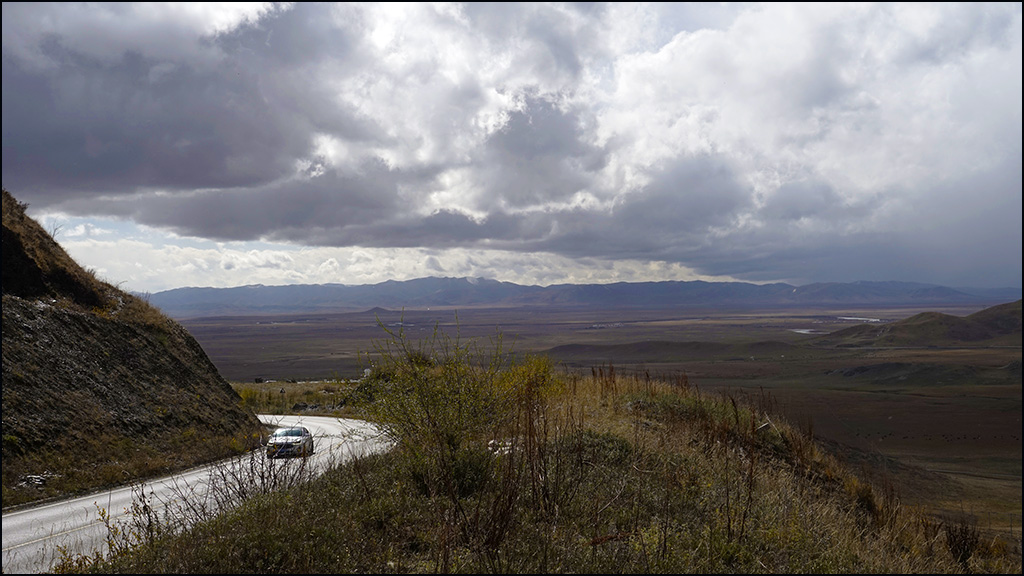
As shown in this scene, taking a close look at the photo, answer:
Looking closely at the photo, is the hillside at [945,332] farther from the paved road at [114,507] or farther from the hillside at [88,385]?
the paved road at [114,507]

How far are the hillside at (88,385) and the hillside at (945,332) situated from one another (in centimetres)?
16763

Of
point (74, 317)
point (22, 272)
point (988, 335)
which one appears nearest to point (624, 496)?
point (74, 317)

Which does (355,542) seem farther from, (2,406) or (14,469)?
(2,406)

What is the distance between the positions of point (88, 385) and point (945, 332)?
619ft

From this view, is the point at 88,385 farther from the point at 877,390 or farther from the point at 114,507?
the point at 877,390

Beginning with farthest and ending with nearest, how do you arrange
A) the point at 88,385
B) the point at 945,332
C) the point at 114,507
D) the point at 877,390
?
the point at 945,332 → the point at 877,390 → the point at 88,385 → the point at 114,507

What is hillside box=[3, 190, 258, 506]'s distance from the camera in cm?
1509

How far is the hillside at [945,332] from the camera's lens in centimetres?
14812

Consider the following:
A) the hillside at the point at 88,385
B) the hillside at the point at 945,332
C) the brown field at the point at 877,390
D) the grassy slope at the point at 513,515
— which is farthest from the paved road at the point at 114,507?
the hillside at the point at 945,332

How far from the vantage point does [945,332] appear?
155 m

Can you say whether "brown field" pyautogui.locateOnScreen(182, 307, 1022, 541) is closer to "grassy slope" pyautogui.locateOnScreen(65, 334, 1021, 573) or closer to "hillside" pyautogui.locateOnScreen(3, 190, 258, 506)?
"grassy slope" pyautogui.locateOnScreen(65, 334, 1021, 573)

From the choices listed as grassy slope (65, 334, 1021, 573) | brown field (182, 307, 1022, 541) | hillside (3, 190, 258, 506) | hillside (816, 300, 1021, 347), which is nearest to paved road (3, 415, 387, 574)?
grassy slope (65, 334, 1021, 573)

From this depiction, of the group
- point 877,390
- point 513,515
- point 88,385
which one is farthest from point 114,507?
point 877,390

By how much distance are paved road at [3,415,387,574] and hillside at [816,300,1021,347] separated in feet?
567
